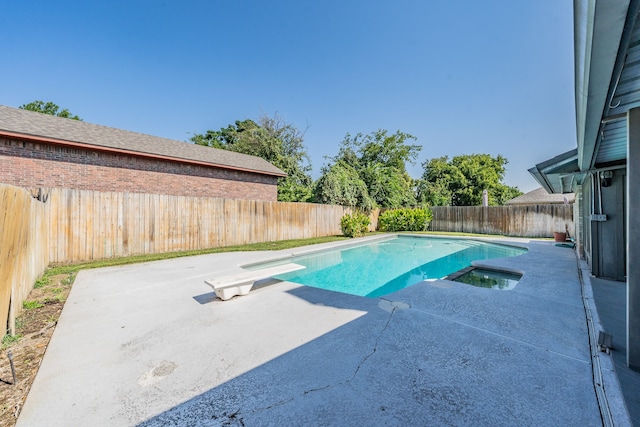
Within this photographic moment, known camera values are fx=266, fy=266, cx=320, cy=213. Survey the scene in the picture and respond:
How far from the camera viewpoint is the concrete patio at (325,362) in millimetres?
1676

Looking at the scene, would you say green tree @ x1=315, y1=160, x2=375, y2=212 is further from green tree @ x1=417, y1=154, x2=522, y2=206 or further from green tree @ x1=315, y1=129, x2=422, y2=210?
green tree @ x1=417, y1=154, x2=522, y2=206

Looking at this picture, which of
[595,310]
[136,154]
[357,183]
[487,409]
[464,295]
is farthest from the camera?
[357,183]

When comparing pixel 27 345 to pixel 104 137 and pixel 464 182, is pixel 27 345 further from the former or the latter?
pixel 464 182

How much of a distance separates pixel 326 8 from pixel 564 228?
14581 millimetres

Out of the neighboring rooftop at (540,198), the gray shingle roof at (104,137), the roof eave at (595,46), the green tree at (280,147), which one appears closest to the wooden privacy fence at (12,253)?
the roof eave at (595,46)

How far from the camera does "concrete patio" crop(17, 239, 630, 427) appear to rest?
168cm

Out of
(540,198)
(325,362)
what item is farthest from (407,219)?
(325,362)

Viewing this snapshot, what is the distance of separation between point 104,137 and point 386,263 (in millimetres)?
11031

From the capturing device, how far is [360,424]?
1.57 meters

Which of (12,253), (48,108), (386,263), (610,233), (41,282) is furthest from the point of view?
(48,108)

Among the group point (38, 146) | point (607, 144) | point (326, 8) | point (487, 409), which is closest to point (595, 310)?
point (607, 144)

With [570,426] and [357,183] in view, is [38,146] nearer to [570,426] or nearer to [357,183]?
[570,426]

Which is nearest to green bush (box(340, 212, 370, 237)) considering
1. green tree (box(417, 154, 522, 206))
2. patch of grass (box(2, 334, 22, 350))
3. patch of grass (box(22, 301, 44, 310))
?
patch of grass (box(22, 301, 44, 310))

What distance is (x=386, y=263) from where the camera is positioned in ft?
28.9
